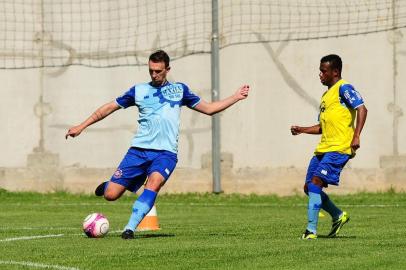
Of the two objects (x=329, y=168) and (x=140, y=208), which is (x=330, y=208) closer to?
(x=329, y=168)

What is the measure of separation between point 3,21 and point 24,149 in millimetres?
2587

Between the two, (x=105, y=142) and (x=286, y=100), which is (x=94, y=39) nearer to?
(x=105, y=142)

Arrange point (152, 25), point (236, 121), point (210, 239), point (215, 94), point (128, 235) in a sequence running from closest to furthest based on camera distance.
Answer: point (210, 239)
point (128, 235)
point (215, 94)
point (236, 121)
point (152, 25)

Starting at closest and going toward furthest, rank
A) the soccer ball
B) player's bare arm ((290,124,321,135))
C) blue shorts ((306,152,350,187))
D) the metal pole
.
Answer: the soccer ball < blue shorts ((306,152,350,187)) < player's bare arm ((290,124,321,135)) < the metal pole

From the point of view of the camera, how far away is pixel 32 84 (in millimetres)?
21141

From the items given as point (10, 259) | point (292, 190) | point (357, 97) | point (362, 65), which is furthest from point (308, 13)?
point (10, 259)

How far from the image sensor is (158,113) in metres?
11.2

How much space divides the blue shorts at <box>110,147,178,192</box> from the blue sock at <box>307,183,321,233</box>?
1441 mm

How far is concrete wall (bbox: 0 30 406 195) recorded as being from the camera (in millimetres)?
19281

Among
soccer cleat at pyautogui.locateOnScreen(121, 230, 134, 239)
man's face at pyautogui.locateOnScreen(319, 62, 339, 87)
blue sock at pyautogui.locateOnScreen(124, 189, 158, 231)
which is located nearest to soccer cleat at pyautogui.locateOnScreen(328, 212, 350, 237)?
man's face at pyautogui.locateOnScreen(319, 62, 339, 87)

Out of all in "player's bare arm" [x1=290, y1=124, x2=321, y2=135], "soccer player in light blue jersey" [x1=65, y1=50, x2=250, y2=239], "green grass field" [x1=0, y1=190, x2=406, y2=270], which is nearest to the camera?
"green grass field" [x1=0, y1=190, x2=406, y2=270]

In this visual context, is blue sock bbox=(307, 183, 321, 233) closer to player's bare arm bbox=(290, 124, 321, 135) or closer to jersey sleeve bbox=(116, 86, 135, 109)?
player's bare arm bbox=(290, 124, 321, 135)

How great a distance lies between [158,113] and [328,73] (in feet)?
5.96

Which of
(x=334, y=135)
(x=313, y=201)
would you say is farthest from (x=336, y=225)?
(x=334, y=135)
